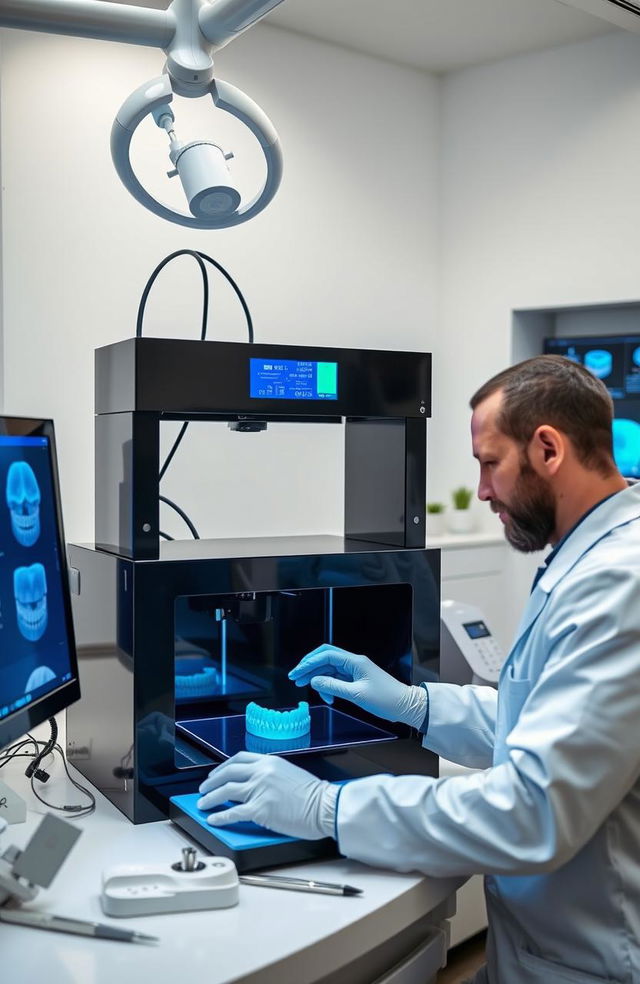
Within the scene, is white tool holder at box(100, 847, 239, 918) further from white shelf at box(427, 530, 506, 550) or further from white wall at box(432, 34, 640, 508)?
Result: white wall at box(432, 34, 640, 508)

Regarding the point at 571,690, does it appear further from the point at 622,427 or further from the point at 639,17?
the point at 622,427

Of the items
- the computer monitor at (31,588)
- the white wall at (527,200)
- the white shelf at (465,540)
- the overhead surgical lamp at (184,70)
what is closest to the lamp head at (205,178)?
the overhead surgical lamp at (184,70)

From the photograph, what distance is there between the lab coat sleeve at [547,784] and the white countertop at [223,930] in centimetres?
4

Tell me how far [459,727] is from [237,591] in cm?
37

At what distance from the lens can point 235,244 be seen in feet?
11.1

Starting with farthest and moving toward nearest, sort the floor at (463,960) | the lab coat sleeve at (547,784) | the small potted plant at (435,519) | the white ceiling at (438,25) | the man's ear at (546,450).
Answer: the small potted plant at (435,519), the white ceiling at (438,25), the floor at (463,960), the man's ear at (546,450), the lab coat sleeve at (547,784)

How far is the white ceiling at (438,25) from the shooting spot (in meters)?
3.30

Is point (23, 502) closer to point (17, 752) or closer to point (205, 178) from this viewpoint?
point (205, 178)

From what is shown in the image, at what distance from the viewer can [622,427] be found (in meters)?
3.60

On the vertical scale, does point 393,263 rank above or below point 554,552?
above

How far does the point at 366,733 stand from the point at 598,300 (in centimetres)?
256

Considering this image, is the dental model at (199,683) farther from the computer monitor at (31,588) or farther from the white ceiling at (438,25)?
the white ceiling at (438,25)

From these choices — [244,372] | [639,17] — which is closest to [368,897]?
[244,372]

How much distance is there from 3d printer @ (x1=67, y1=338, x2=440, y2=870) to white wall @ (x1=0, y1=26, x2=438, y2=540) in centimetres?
171
